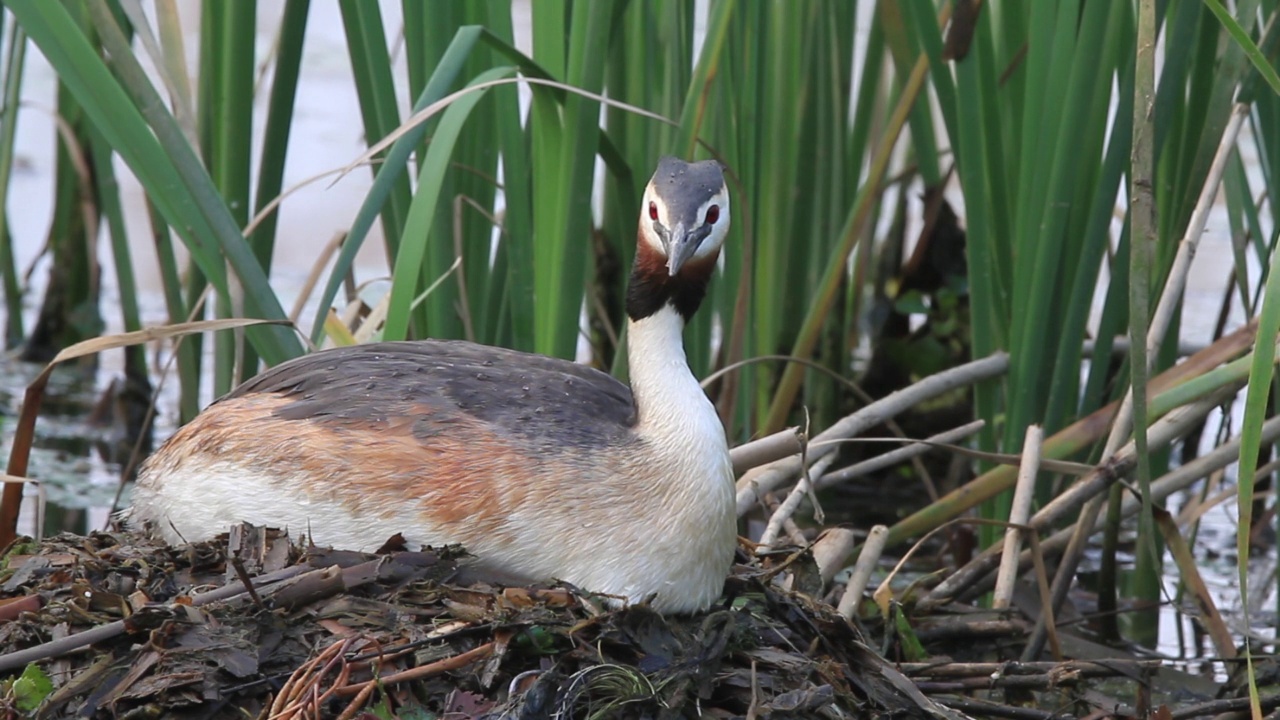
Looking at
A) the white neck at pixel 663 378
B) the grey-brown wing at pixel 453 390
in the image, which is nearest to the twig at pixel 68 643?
the grey-brown wing at pixel 453 390

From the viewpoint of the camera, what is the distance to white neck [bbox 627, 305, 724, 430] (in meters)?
3.62

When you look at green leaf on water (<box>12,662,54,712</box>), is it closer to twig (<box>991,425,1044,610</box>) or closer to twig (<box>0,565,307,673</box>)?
twig (<box>0,565,307,673</box>)

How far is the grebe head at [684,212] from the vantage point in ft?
11.2

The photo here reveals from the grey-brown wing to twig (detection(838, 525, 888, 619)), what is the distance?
0.79m

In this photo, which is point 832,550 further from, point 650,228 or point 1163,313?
point 650,228

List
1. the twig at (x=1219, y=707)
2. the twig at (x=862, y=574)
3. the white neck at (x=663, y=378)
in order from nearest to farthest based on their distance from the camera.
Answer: the white neck at (x=663, y=378)
the twig at (x=1219, y=707)
the twig at (x=862, y=574)

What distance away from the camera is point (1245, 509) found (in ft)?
9.64

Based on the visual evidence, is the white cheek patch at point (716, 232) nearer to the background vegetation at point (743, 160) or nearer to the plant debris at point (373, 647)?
the background vegetation at point (743, 160)

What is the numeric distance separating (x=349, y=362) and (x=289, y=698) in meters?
0.97

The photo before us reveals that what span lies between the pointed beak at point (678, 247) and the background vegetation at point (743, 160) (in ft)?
1.56

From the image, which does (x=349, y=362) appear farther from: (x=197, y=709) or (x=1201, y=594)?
(x=1201, y=594)

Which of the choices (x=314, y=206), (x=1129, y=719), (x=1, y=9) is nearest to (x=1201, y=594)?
(x=1129, y=719)

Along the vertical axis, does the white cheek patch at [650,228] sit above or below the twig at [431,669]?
above

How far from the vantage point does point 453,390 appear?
368 cm
